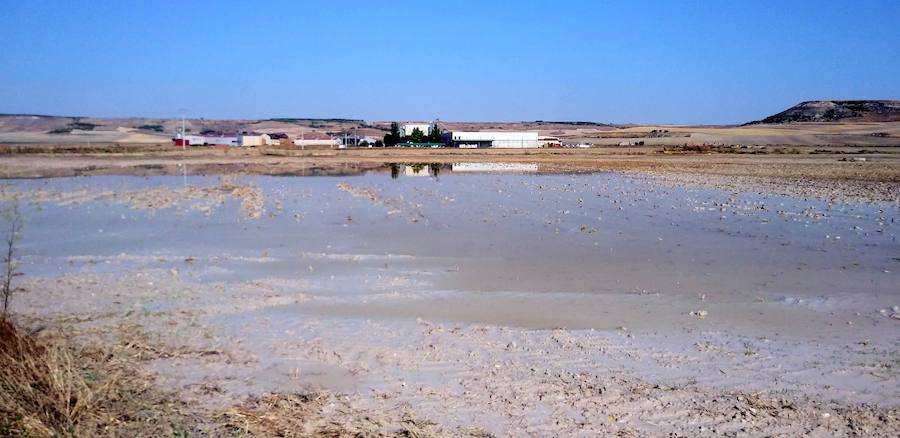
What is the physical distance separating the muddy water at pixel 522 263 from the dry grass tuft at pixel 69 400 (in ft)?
4.48

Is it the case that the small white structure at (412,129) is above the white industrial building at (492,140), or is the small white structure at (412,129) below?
above

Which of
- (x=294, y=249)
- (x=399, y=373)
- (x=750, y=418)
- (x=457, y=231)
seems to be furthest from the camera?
(x=457, y=231)

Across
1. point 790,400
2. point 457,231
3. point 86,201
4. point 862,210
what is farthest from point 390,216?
point 790,400

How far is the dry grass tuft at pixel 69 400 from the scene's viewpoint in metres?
5.04

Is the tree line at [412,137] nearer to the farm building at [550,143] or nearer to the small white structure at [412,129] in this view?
the small white structure at [412,129]

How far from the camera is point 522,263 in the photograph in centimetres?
1307

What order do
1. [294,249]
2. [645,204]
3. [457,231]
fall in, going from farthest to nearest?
[645,204]
[457,231]
[294,249]

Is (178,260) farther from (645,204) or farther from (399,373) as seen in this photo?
(645,204)

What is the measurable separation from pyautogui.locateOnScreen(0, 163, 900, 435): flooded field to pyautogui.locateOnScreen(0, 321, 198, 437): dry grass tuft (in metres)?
0.47

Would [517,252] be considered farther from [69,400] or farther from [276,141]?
[276,141]

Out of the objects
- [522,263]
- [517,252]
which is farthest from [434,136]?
[522,263]

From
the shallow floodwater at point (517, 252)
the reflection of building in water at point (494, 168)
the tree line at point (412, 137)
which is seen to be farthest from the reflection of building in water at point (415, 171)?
the tree line at point (412, 137)

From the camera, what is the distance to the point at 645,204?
23.9m

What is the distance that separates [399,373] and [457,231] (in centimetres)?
1055
